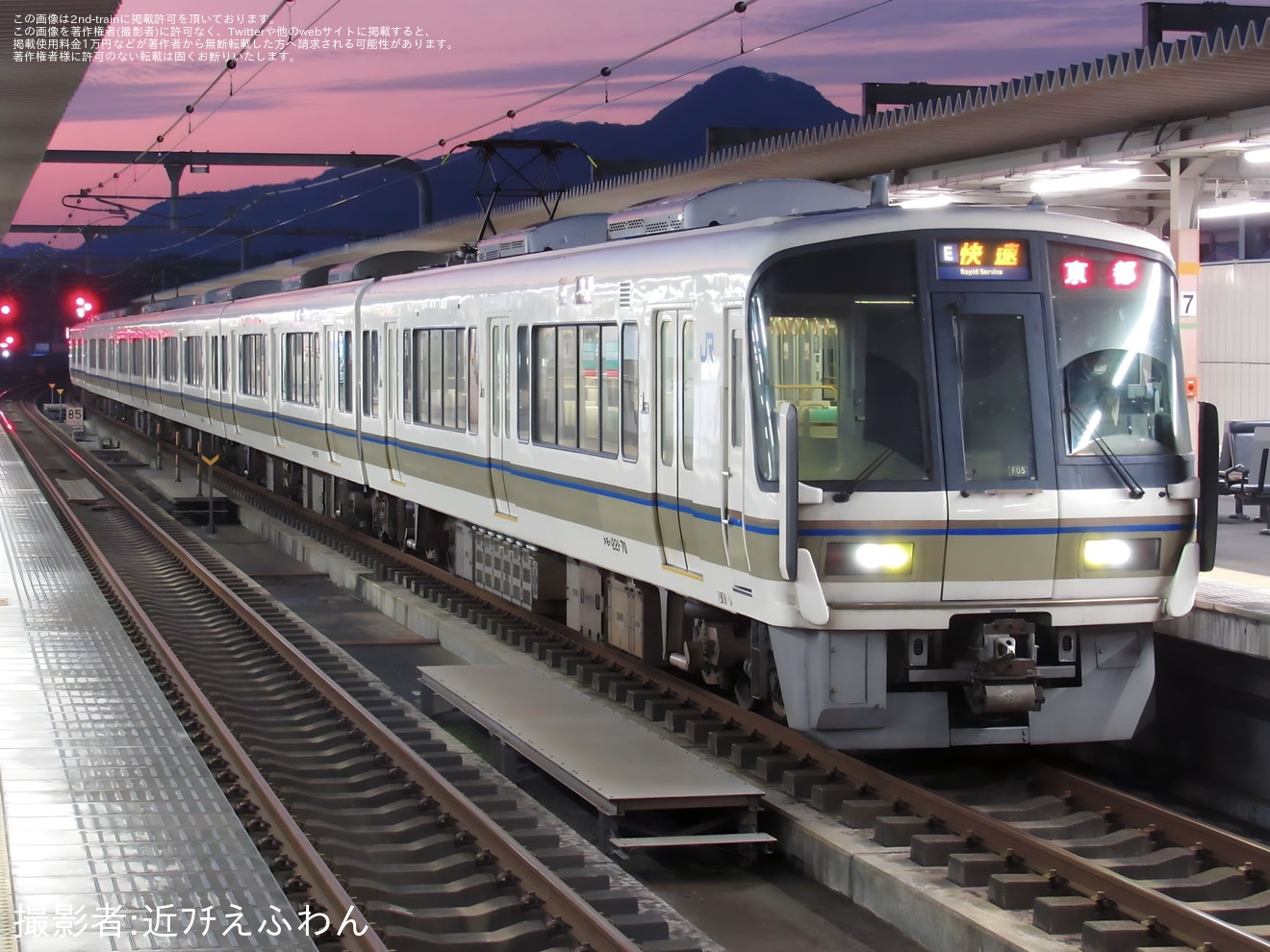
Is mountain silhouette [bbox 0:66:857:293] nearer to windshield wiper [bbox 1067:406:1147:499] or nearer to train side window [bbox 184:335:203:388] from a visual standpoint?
train side window [bbox 184:335:203:388]

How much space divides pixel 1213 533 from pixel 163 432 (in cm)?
3484

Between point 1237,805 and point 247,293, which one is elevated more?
point 247,293

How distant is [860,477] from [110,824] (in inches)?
152

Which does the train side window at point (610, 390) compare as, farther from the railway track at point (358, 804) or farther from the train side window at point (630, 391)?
the railway track at point (358, 804)

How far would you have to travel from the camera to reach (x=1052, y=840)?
23.9 ft

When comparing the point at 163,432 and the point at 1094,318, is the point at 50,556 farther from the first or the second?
the point at 163,432

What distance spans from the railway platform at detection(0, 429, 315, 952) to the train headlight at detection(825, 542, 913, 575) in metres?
3.02

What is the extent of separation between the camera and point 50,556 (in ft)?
58.4

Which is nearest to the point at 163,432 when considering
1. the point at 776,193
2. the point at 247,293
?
the point at 247,293

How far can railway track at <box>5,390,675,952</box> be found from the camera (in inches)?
256

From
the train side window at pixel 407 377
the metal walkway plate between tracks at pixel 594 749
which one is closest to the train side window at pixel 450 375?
the train side window at pixel 407 377

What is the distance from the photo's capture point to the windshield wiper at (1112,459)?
8.01 m

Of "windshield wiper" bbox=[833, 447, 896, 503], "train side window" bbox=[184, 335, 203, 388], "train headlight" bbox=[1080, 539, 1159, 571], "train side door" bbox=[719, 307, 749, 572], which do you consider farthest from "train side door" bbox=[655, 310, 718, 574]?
"train side window" bbox=[184, 335, 203, 388]

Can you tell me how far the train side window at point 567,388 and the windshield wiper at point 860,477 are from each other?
3457 mm
